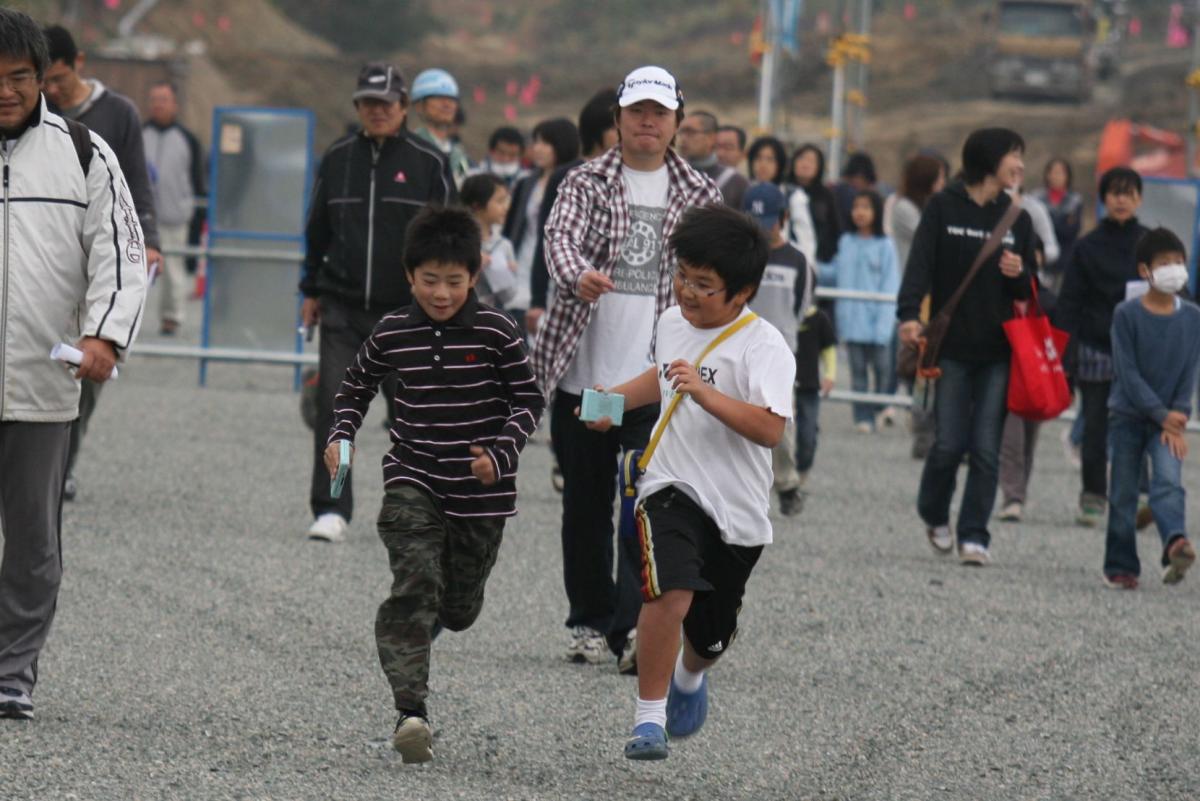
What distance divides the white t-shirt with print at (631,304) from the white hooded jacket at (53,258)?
1.65 metres

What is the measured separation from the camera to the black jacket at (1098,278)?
11023 millimetres

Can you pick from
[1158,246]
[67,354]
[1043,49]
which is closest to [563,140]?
[1158,246]

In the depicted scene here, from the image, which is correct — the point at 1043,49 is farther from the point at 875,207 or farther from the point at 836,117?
the point at 875,207

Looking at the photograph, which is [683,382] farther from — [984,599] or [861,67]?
[861,67]

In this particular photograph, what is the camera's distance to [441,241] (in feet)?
18.7

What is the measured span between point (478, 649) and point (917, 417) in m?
7.00

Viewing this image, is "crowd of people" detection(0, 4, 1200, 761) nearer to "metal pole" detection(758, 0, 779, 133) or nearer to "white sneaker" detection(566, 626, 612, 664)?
"white sneaker" detection(566, 626, 612, 664)

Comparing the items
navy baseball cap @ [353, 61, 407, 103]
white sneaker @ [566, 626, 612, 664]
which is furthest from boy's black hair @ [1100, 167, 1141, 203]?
white sneaker @ [566, 626, 612, 664]

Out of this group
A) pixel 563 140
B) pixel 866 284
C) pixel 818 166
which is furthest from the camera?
pixel 866 284

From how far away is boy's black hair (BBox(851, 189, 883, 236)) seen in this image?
15.6 metres

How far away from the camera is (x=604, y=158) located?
6.88 meters

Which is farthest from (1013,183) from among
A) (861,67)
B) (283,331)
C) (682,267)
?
(861,67)

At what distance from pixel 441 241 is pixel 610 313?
1.32 meters

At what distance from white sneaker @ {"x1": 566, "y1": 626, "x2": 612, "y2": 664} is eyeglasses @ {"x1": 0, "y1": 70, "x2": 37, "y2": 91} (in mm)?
2613
